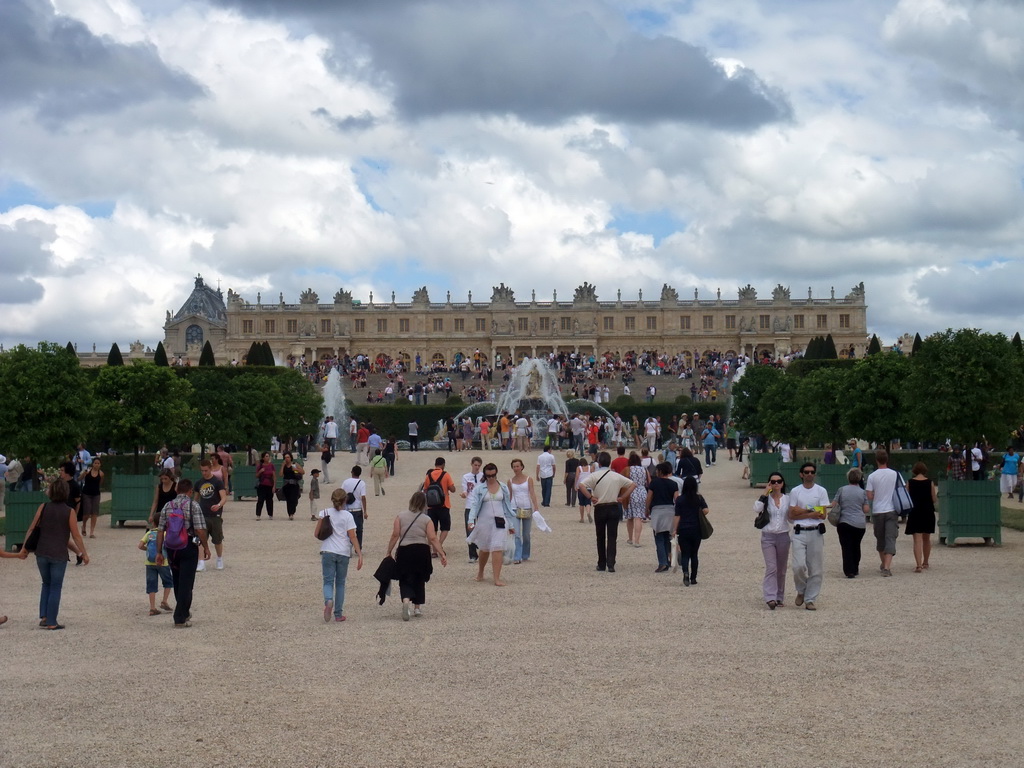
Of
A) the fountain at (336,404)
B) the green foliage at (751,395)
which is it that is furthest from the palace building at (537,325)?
the green foliage at (751,395)

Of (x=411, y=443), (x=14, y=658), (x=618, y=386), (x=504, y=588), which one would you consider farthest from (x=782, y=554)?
(x=618, y=386)

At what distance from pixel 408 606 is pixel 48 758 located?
13.4 ft

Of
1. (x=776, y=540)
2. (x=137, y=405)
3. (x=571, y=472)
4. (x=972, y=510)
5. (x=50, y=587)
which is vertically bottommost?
(x=50, y=587)

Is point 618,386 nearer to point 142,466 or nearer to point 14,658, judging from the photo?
point 142,466

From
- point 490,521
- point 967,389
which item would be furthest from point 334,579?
point 967,389

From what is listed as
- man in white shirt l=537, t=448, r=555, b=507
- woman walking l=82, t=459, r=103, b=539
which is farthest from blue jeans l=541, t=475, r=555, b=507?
woman walking l=82, t=459, r=103, b=539

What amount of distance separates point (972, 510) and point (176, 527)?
927 cm

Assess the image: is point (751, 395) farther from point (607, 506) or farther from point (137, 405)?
point (607, 506)

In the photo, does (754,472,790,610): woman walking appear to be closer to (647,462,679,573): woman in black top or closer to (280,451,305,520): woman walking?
(647,462,679,573): woman in black top

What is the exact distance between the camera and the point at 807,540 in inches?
429

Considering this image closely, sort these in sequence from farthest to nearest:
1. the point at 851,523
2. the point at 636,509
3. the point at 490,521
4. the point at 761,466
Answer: the point at 761,466 < the point at 636,509 < the point at 851,523 < the point at 490,521

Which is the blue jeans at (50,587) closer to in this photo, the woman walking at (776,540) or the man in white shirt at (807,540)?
the woman walking at (776,540)

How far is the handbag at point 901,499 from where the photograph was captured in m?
13.0

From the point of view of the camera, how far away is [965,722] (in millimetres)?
6977
